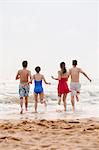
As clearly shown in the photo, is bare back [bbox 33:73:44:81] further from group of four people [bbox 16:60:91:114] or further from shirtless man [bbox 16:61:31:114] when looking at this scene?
shirtless man [bbox 16:61:31:114]

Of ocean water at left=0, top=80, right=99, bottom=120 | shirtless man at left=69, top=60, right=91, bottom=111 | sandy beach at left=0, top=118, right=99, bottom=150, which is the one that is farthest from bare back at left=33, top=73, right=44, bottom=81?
sandy beach at left=0, top=118, right=99, bottom=150

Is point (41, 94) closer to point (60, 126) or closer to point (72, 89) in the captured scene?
point (72, 89)

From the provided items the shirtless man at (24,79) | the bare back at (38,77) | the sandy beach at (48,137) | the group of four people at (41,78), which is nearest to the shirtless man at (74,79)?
the group of four people at (41,78)

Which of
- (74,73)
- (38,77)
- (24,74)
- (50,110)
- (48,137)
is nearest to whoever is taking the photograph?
(48,137)

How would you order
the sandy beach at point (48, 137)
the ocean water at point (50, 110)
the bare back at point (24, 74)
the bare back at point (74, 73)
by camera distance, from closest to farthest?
the sandy beach at point (48, 137)
the ocean water at point (50, 110)
the bare back at point (24, 74)
the bare back at point (74, 73)

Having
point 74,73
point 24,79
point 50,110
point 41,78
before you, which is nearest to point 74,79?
point 74,73

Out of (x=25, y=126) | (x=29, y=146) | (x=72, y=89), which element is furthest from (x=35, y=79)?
(x=29, y=146)

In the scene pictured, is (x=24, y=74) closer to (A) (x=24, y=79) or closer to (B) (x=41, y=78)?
(A) (x=24, y=79)

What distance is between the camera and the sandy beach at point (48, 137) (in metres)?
5.77

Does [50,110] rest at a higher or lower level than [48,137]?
higher

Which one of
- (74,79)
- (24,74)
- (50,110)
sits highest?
(24,74)

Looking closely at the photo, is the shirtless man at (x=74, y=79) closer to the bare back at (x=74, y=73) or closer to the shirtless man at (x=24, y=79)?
the bare back at (x=74, y=73)

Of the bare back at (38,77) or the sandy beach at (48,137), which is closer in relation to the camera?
the sandy beach at (48,137)

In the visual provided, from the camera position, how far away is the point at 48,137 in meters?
6.55
